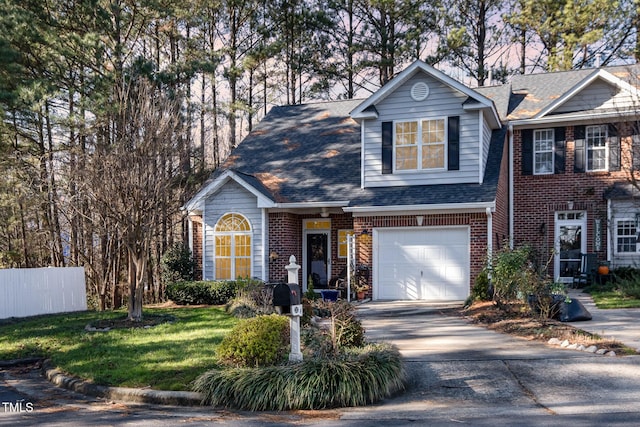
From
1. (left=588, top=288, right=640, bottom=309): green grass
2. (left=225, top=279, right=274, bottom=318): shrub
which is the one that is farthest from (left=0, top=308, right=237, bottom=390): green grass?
(left=588, top=288, right=640, bottom=309): green grass

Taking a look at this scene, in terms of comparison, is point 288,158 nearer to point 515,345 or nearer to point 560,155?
point 560,155

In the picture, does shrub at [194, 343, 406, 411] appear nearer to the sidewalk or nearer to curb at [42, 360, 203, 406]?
curb at [42, 360, 203, 406]

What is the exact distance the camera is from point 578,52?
27.1 metres

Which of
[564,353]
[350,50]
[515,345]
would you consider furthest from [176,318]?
[350,50]

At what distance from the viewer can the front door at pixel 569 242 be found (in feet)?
60.6

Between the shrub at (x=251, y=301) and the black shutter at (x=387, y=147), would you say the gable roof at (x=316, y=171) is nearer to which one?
the black shutter at (x=387, y=147)

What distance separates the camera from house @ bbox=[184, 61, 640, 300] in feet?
54.0

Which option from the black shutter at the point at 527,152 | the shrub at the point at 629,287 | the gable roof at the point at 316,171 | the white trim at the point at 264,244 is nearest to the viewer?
the shrub at the point at 629,287

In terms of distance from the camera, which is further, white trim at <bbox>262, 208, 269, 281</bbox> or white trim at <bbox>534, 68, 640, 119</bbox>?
white trim at <bbox>262, 208, 269, 281</bbox>

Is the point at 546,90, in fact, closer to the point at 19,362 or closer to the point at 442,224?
the point at 442,224

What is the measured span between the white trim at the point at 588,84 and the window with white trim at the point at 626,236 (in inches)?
151

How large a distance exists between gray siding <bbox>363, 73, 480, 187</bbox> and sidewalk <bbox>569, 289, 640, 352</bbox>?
16.6 ft

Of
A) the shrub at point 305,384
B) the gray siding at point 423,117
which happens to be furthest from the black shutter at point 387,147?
the shrub at point 305,384

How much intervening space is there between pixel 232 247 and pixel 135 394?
10.8m
